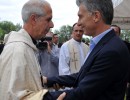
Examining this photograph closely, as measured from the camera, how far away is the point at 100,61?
305 centimetres

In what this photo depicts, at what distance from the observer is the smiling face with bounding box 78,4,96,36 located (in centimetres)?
329

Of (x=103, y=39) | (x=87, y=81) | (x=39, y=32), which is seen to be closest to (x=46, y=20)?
(x=39, y=32)

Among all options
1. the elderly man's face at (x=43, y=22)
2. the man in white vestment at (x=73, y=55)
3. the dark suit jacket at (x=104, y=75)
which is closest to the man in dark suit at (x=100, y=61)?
the dark suit jacket at (x=104, y=75)

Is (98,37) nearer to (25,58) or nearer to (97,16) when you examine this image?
(97,16)

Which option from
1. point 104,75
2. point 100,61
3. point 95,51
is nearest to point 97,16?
point 95,51

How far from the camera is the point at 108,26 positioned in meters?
3.31

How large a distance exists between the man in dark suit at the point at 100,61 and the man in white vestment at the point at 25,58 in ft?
0.85

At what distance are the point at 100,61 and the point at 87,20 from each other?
449 millimetres

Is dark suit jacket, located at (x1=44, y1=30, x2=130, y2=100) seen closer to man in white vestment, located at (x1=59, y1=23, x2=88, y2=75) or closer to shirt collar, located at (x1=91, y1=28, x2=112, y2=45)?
shirt collar, located at (x1=91, y1=28, x2=112, y2=45)

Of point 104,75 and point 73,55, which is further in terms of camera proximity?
point 73,55

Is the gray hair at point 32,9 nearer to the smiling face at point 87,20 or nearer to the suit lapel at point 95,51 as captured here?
the smiling face at point 87,20

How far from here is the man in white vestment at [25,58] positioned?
3127mm

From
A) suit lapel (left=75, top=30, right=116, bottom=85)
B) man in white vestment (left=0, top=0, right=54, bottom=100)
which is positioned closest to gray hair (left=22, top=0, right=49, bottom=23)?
man in white vestment (left=0, top=0, right=54, bottom=100)

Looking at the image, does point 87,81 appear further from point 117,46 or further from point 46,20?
point 46,20
